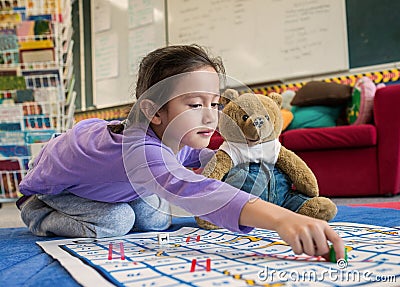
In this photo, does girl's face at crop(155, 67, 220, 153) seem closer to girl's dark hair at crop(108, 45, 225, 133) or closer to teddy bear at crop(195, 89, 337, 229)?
girl's dark hair at crop(108, 45, 225, 133)

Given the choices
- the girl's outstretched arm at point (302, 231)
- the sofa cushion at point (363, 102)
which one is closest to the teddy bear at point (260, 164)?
the girl's outstretched arm at point (302, 231)

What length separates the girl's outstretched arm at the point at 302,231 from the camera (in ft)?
2.10

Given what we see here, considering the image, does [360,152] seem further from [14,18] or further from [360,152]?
[14,18]

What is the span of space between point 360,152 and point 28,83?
1649mm

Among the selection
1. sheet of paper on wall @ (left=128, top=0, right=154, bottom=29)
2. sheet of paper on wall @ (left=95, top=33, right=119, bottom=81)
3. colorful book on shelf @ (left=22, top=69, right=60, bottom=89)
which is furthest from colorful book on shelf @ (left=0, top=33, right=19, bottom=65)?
sheet of paper on wall @ (left=95, top=33, right=119, bottom=81)

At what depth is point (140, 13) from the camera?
4145 mm

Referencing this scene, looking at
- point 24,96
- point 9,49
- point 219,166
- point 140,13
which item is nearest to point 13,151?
→ point 24,96

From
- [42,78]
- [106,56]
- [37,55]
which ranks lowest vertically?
[42,78]

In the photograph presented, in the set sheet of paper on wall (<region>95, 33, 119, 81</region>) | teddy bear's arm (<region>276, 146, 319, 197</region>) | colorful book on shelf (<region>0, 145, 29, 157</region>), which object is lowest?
teddy bear's arm (<region>276, 146, 319, 197</region>)

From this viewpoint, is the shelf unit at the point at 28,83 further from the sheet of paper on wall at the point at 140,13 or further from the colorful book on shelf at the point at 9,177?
the sheet of paper on wall at the point at 140,13

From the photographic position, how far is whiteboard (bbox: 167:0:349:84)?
3.07 metres

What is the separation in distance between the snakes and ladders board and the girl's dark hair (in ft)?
1.03

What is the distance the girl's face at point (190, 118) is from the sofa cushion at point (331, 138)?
156 cm

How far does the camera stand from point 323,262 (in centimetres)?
69
